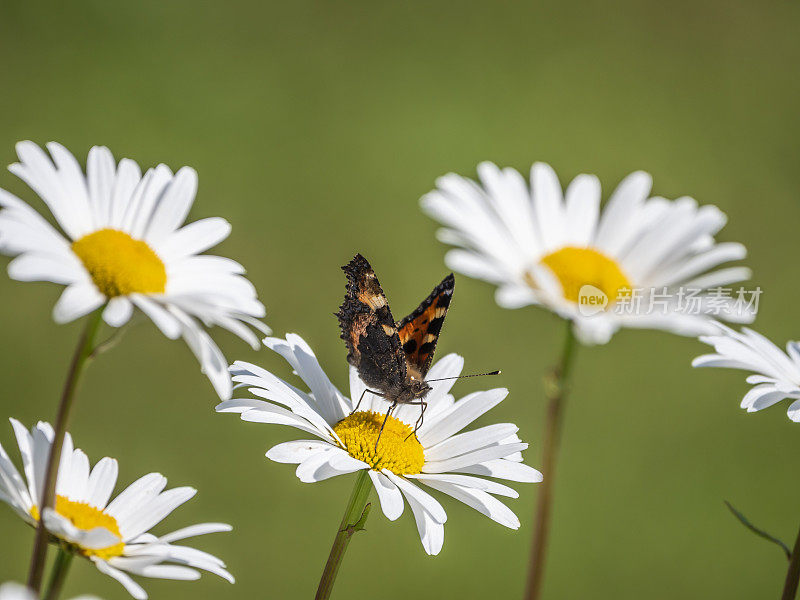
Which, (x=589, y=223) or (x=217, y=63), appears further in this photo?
(x=217, y=63)

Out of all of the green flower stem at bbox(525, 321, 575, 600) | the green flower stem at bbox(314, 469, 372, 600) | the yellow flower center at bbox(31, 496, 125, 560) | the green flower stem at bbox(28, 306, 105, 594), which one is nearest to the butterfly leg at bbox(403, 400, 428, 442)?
the green flower stem at bbox(314, 469, 372, 600)

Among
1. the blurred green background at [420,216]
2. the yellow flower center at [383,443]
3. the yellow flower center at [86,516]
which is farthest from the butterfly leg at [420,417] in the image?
the blurred green background at [420,216]

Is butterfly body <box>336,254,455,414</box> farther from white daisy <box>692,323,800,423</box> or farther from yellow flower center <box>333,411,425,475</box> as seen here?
white daisy <box>692,323,800,423</box>

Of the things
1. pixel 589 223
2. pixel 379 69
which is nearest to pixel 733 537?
pixel 589 223

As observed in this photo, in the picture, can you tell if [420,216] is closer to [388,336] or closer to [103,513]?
[388,336]

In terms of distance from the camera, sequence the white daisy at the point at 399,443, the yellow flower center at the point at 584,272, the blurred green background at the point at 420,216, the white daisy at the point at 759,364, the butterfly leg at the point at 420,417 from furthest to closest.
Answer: the blurred green background at the point at 420,216, the yellow flower center at the point at 584,272, the butterfly leg at the point at 420,417, the white daisy at the point at 759,364, the white daisy at the point at 399,443

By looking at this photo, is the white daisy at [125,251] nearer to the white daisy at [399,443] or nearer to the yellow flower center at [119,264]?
the yellow flower center at [119,264]

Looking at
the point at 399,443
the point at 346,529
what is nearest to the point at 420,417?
the point at 399,443

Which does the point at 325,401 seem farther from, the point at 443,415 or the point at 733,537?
the point at 733,537
